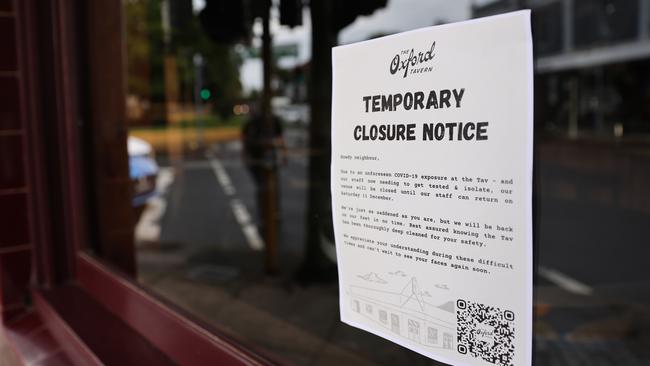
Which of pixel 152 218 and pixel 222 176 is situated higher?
pixel 222 176

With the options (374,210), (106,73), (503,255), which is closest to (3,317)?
(106,73)

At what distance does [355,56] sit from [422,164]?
20cm

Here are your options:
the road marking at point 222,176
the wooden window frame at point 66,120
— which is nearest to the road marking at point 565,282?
the wooden window frame at point 66,120

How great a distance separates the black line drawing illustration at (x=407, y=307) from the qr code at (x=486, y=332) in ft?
0.05

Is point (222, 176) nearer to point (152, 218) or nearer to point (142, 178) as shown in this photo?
point (152, 218)

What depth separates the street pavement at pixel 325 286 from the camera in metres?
2.67

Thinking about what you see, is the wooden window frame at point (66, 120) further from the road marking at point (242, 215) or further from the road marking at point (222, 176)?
the road marking at point (222, 176)

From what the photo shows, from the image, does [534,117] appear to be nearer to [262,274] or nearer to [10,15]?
[10,15]

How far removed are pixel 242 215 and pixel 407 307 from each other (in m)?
6.17

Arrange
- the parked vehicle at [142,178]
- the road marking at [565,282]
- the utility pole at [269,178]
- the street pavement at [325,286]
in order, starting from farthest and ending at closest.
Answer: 1. the parked vehicle at [142,178]
2. the utility pole at [269,178]
3. the road marking at [565,282]
4. the street pavement at [325,286]

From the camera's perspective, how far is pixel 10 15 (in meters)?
2.07

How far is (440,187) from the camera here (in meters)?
0.73

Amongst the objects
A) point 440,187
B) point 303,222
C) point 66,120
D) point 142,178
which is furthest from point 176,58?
point 440,187

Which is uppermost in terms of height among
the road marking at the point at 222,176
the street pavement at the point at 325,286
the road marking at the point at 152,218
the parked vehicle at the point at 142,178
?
the parked vehicle at the point at 142,178
